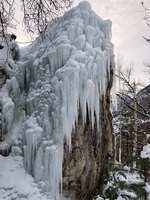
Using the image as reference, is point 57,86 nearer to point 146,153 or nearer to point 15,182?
point 15,182

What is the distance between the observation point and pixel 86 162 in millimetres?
5633

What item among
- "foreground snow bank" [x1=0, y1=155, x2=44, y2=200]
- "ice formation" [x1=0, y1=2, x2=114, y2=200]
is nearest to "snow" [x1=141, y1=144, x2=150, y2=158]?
"ice formation" [x1=0, y1=2, x2=114, y2=200]

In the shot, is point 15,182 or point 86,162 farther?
point 86,162

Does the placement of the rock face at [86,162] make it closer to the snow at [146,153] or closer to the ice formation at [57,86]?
the ice formation at [57,86]

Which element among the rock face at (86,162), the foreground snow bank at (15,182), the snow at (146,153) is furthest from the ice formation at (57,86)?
the snow at (146,153)

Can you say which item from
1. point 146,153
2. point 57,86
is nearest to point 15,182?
point 57,86

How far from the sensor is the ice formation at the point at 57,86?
16.1 ft

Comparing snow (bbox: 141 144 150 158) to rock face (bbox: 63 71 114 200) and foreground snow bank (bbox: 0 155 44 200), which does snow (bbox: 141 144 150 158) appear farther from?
foreground snow bank (bbox: 0 155 44 200)

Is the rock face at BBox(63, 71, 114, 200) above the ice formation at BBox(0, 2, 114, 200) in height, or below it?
below

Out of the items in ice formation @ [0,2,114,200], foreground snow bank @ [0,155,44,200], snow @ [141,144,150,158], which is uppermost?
ice formation @ [0,2,114,200]

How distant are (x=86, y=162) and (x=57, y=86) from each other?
180 centimetres

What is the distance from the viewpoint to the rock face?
5305 mm

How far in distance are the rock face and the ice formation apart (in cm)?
30

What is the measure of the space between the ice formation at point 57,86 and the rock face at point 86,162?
0.98 feet
